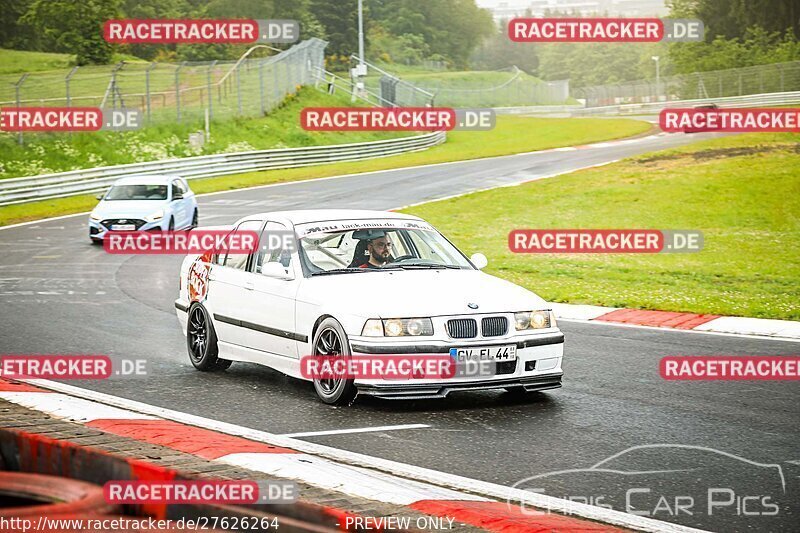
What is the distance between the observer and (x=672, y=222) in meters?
26.5

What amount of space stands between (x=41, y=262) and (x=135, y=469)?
59.6ft

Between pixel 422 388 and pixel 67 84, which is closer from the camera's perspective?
pixel 422 388

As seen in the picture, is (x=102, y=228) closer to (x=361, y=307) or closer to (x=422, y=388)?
(x=361, y=307)

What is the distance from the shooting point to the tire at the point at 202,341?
1095 centimetres

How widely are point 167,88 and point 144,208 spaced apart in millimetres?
23668

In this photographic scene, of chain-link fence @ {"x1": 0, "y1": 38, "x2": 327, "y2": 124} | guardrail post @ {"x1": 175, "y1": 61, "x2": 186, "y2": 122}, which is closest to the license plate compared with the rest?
chain-link fence @ {"x1": 0, "y1": 38, "x2": 327, "y2": 124}

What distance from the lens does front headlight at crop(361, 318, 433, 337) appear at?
8953mm

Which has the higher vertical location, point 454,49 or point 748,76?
point 454,49

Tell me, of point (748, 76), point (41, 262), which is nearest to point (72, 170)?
point (41, 262)

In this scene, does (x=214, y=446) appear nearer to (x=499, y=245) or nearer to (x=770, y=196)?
(x=499, y=245)

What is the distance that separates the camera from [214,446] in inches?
300

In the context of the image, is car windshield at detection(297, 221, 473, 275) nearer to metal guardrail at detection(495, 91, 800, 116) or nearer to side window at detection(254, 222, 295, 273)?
side window at detection(254, 222, 295, 273)

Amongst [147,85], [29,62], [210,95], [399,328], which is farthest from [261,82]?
[399,328]

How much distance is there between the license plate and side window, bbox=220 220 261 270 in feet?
8.52
